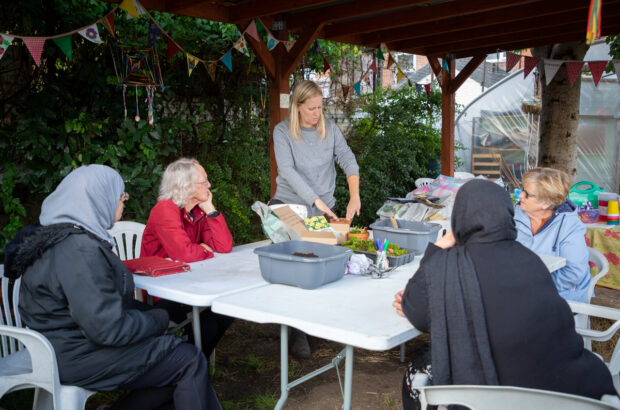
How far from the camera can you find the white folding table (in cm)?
215

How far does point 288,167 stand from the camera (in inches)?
132

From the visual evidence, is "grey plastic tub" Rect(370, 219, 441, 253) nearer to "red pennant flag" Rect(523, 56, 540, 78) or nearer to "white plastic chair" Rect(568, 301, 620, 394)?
"white plastic chair" Rect(568, 301, 620, 394)

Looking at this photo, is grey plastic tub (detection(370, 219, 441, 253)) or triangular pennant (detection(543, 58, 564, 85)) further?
triangular pennant (detection(543, 58, 564, 85))

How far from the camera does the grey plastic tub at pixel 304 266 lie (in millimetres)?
2184

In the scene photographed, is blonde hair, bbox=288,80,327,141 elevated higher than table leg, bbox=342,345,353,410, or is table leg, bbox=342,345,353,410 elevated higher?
blonde hair, bbox=288,80,327,141

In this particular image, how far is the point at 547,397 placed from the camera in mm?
1332

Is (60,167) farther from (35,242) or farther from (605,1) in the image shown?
(605,1)

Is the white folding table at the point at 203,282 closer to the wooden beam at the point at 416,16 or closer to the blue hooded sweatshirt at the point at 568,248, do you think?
the blue hooded sweatshirt at the point at 568,248

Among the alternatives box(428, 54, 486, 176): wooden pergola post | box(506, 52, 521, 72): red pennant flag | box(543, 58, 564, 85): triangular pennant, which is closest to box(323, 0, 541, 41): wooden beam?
box(506, 52, 521, 72): red pennant flag

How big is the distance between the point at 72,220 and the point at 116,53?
338 cm

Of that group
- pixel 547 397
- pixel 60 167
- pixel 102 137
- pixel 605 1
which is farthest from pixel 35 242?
pixel 605 1

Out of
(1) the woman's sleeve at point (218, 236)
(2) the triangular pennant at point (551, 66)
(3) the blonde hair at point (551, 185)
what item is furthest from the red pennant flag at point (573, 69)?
(1) the woman's sleeve at point (218, 236)

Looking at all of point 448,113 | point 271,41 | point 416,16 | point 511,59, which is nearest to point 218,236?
point 271,41

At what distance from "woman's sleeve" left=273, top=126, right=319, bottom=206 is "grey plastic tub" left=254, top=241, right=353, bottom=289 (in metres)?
0.86
